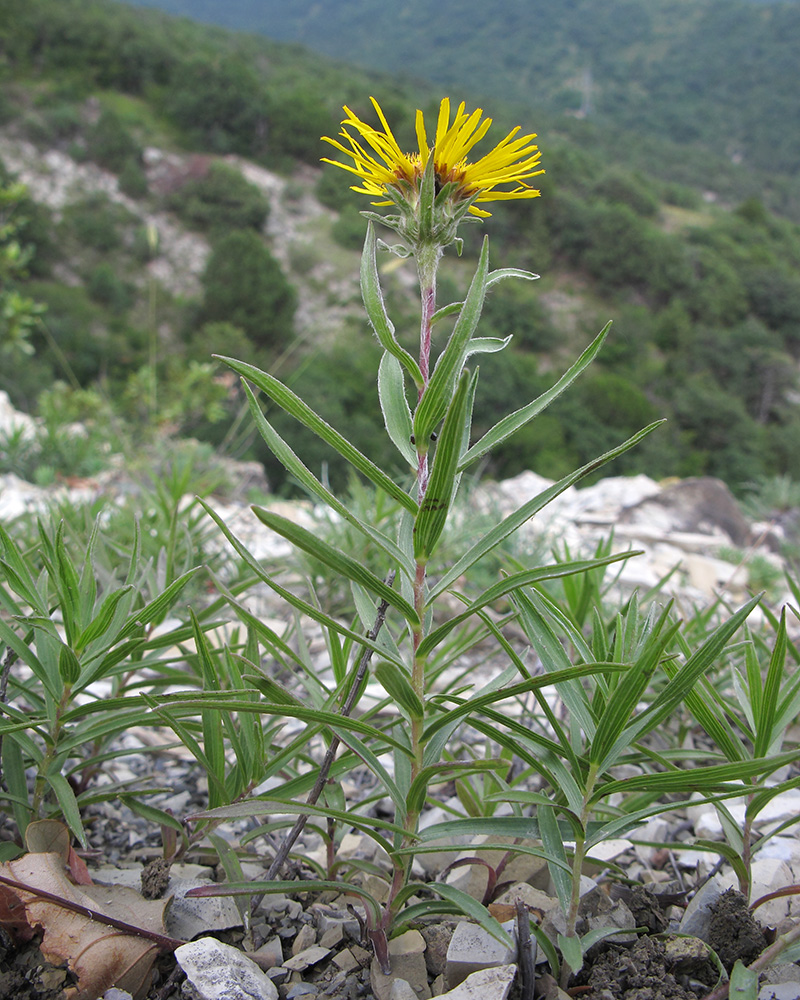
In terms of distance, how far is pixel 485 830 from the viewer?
62 cm

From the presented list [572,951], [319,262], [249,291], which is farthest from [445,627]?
[319,262]

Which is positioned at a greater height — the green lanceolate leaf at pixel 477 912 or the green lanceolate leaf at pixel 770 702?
the green lanceolate leaf at pixel 770 702

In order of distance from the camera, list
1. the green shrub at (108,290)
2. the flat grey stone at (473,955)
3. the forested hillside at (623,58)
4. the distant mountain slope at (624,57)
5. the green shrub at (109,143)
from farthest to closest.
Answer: the distant mountain slope at (624,57)
the forested hillside at (623,58)
the green shrub at (109,143)
the green shrub at (108,290)
the flat grey stone at (473,955)

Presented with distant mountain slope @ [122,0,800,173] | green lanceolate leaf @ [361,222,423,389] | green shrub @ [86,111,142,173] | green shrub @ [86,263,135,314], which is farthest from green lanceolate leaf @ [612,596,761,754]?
distant mountain slope @ [122,0,800,173]

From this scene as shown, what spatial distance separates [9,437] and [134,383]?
4.12 meters

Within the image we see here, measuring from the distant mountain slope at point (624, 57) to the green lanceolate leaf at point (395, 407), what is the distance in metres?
65.7

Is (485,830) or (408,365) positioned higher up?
(408,365)

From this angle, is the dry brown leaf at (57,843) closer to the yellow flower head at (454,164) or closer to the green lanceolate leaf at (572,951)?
the green lanceolate leaf at (572,951)

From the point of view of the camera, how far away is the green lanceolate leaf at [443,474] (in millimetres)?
522

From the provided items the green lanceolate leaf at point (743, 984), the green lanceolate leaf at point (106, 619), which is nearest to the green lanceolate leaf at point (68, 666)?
the green lanceolate leaf at point (106, 619)

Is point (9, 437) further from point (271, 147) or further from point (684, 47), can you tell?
point (684, 47)

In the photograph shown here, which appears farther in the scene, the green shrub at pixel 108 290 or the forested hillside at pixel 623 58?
the forested hillside at pixel 623 58

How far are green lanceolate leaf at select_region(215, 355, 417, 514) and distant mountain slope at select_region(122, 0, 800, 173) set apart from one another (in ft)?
216

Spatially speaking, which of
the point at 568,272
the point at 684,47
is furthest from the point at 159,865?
the point at 684,47
